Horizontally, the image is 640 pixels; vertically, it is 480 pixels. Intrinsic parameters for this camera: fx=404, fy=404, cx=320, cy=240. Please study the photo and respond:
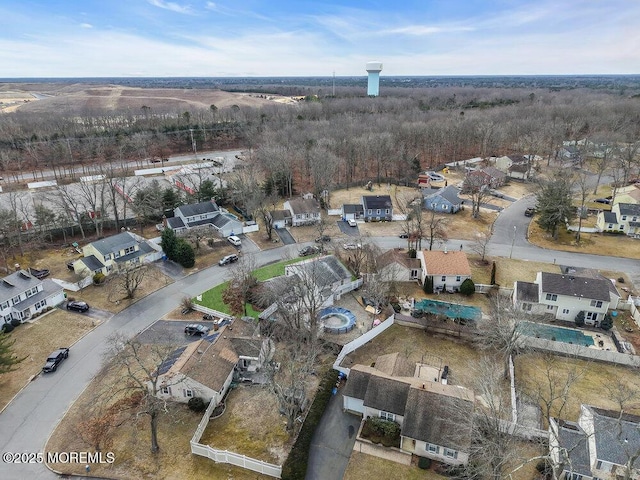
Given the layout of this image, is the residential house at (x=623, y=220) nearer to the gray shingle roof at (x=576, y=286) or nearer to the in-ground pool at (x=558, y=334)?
the gray shingle roof at (x=576, y=286)

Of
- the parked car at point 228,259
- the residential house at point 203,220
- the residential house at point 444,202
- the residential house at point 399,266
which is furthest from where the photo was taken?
the residential house at point 444,202

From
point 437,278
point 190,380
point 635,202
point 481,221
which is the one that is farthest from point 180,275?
point 635,202

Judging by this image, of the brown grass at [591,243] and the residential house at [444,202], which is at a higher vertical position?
the residential house at [444,202]

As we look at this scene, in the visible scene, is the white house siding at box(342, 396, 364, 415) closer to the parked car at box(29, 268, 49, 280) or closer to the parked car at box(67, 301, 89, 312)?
the parked car at box(67, 301, 89, 312)

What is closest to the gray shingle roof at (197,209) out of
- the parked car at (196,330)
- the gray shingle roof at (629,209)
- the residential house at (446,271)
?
the parked car at (196,330)

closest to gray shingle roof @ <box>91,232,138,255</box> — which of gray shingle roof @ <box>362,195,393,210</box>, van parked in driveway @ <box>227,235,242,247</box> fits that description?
van parked in driveway @ <box>227,235,242,247</box>

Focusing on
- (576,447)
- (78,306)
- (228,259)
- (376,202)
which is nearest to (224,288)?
(228,259)
